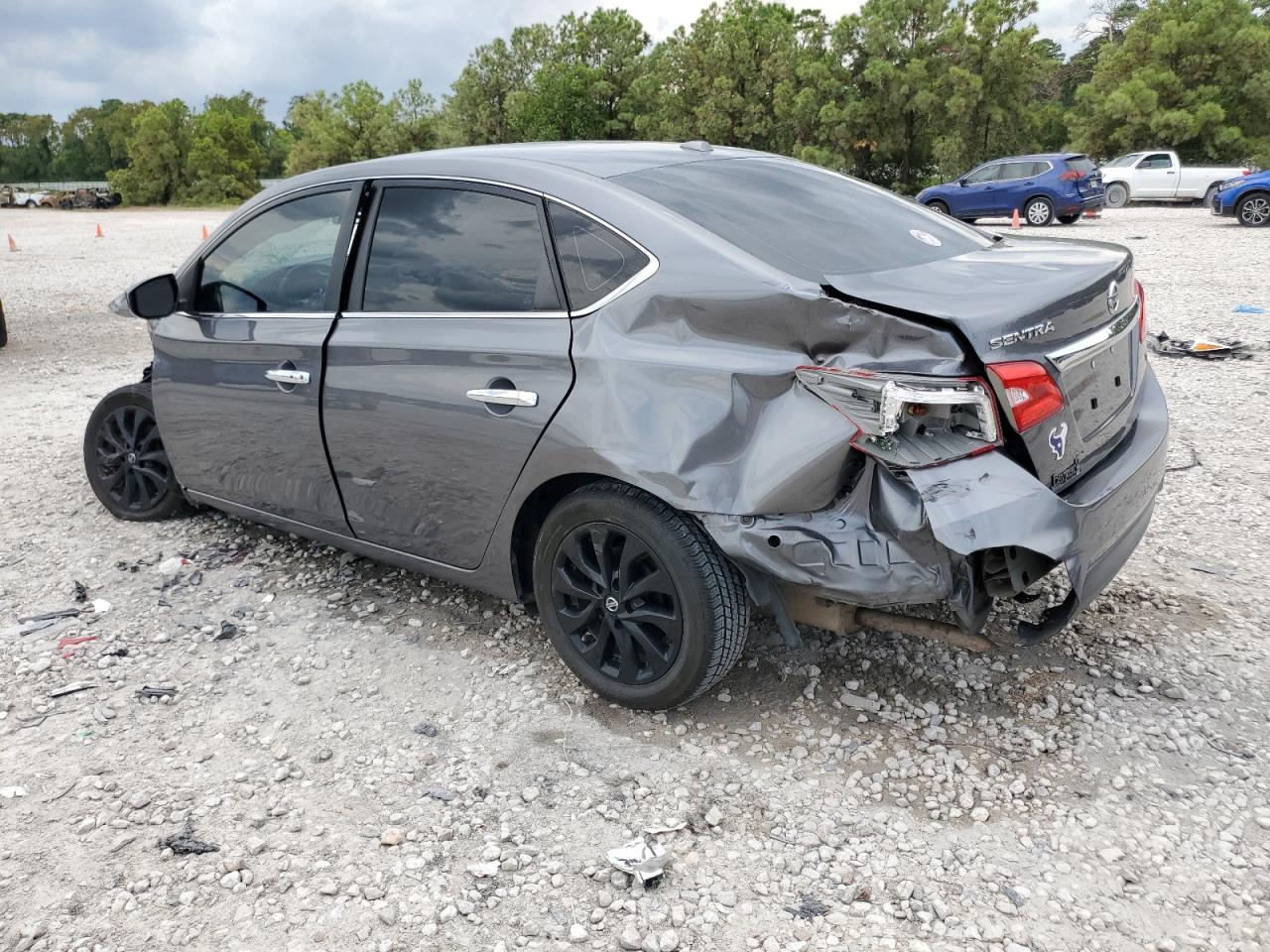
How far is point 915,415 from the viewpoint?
2.71 m

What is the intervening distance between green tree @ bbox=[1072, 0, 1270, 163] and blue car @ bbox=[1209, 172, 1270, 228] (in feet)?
A: 58.1

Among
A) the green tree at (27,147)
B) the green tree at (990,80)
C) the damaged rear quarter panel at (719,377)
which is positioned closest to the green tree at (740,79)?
the green tree at (990,80)

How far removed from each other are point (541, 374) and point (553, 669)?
1.14m

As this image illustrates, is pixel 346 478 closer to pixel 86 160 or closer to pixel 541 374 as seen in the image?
pixel 541 374

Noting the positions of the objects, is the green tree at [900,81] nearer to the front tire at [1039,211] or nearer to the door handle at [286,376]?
the front tire at [1039,211]

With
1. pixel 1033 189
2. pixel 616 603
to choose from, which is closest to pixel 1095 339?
pixel 616 603

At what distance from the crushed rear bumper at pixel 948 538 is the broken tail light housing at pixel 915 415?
0.16 ft

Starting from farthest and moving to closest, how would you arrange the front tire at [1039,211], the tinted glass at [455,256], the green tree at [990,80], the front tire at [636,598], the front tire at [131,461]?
the green tree at [990,80] < the front tire at [1039,211] < the front tire at [131,461] < the tinted glass at [455,256] < the front tire at [636,598]

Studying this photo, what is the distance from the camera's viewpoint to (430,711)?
353 centimetres

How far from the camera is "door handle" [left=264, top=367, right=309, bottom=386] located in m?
3.95

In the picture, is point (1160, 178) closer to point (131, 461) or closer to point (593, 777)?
point (131, 461)

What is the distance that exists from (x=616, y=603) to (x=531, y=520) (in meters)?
0.46

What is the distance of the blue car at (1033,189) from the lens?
22.6m

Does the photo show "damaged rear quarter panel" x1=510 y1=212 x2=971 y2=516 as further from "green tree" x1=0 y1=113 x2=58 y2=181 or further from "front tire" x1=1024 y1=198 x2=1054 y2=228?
"green tree" x1=0 y1=113 x2=58 y2=181
